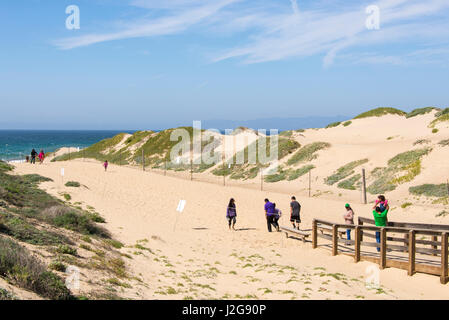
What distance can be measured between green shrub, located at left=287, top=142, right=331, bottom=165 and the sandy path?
54.8 ft

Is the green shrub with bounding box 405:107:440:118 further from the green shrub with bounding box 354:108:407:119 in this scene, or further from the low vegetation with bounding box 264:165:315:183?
the low vegetation with bounding box 264:165:315:183

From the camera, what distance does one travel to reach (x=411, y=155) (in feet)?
108

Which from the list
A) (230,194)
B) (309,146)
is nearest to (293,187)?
(230,194)

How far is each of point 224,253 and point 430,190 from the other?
17433 millimetres

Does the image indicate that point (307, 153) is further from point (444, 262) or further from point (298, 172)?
point (444, 262)

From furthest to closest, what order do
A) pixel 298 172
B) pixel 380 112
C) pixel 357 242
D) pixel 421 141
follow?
pixel 380 112
pixel 298 172
pixel 421 141
pixel 357 242

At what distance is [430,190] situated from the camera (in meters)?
25.0

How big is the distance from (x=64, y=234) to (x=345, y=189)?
968 inches

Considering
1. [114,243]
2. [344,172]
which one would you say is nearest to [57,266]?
[114,243]

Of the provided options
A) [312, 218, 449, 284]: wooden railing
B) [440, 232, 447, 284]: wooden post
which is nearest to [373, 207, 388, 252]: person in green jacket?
[312, 218, 449, 284]: wooden railing

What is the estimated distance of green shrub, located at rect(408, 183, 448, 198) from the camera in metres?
23.9

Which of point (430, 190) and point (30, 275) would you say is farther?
point (430, 190)

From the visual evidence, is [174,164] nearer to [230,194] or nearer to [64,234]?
[230,194]

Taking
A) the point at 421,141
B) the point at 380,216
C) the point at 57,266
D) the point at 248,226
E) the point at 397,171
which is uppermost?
the point at 421,141
